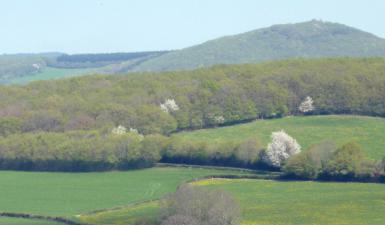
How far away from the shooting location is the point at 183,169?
9738 centimetres

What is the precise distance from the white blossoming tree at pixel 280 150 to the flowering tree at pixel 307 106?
3007cm

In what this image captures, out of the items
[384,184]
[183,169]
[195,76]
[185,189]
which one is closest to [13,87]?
[195,76]

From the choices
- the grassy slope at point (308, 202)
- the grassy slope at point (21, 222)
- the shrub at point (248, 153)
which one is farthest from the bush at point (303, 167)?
the grassy slope at point (21, 222)

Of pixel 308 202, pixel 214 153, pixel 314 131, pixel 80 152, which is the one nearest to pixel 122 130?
pixel 80 152

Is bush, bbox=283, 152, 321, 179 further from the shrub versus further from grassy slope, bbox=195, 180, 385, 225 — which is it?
the shrub

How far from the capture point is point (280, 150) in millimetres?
94688

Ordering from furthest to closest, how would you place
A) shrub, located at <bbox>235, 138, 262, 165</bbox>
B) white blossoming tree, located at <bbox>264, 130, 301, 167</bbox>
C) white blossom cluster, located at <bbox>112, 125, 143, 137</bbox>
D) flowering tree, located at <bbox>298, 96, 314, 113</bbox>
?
1. flowering tree, located at <bbox>298, 96, 314, 113</bbox>
2. white blossom cluster, located at <bbox>112, 125, 143, 137</bbox>
3. shrub, located at <bbox>235, 138, 262, 165</bbox>
4. white blossoming tree, located at <bbox>264, 130, 301, 167</bbox>

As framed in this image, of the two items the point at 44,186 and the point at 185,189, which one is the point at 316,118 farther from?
the point at 185,189

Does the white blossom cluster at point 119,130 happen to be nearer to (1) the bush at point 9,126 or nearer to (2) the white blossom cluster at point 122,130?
(2) the white blossom cluster at point 122,130

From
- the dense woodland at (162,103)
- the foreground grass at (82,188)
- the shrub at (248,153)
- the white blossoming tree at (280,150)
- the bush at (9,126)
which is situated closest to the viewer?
the foreground grass at (82,188)

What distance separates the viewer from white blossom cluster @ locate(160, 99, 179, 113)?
422ft

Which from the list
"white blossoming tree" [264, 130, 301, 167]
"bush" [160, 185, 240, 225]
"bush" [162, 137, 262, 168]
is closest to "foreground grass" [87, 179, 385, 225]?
"bush" [160, 185, 240, 225]

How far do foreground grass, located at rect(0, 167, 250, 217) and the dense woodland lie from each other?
12.3 ft

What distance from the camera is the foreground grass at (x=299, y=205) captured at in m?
62.9
